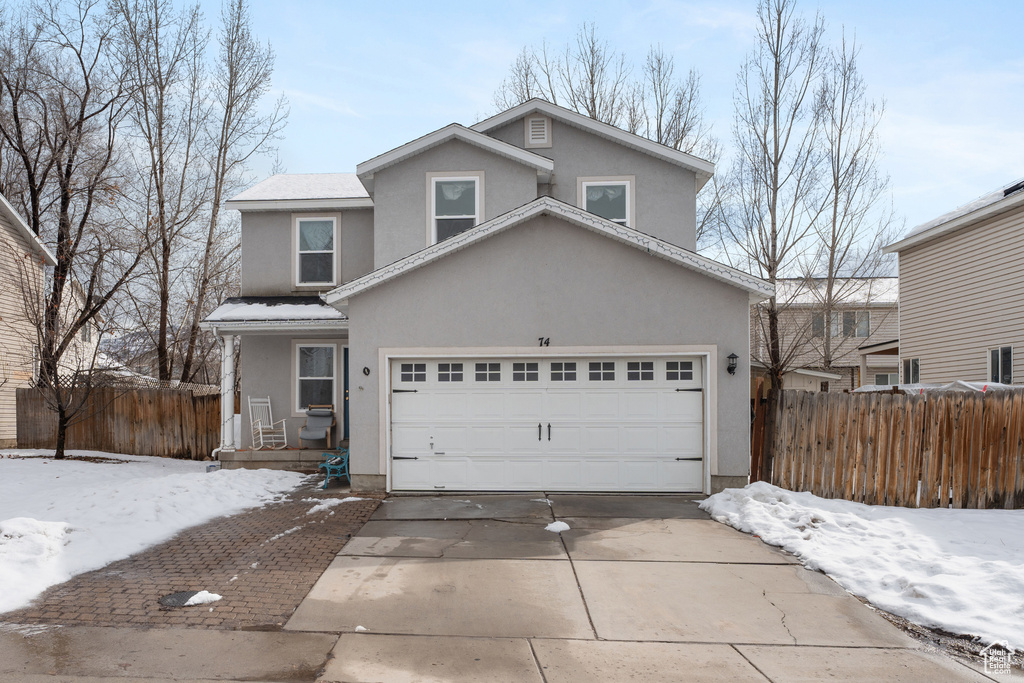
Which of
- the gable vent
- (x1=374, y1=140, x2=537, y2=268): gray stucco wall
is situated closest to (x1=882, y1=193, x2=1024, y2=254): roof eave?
the gable vent

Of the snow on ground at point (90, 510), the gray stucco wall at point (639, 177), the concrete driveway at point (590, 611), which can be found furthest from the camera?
the gray stucco wall at point (639, 177)

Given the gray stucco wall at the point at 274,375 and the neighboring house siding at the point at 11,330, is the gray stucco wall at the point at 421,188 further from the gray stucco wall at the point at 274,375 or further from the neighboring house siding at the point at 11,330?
the neighboring house siding at the point at 11,330

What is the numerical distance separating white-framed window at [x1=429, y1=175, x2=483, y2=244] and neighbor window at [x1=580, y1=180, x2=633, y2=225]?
242 centimetres

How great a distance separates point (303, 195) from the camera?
15297 mm

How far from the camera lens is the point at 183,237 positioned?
23.8m

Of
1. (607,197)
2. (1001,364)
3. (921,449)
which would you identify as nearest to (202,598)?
(921,449)

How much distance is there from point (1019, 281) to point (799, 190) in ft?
28.7

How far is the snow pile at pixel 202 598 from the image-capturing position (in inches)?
228

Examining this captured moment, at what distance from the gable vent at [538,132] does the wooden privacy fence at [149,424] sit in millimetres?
10508

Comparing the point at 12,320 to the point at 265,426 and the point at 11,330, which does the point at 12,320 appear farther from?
the point at 265,426

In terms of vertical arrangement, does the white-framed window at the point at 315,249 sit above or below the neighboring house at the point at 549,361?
above

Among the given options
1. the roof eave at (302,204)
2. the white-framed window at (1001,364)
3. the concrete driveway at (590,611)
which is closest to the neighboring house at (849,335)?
the white-framed window at (1001,364)

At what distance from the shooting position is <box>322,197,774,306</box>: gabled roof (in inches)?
408

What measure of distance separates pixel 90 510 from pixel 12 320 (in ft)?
47.2
